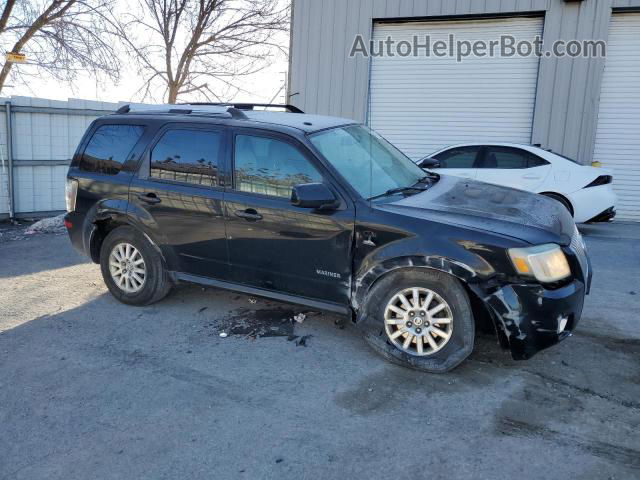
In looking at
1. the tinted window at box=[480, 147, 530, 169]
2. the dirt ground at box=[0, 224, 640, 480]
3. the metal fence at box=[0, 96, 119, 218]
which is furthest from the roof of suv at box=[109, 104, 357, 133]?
Result: the metal fence at box=[0, 96, 119, 218]

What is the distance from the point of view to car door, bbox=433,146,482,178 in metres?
9.34

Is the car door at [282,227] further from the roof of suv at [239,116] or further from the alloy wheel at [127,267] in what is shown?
the alloy wheel at [127,267]

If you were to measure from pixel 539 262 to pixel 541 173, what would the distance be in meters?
5.90

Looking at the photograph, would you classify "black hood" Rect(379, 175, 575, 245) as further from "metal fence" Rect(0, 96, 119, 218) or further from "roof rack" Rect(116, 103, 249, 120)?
"metal fence" Rect(0, 96, 119, 218)

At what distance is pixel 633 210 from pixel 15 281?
444 inches

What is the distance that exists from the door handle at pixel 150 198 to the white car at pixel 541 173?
15.0ft

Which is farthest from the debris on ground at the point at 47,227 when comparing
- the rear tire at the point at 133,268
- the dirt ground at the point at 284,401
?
the rear tire at the point at 133,268

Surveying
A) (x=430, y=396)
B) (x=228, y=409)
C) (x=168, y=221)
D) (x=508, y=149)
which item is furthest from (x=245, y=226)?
(x=508, y=149)

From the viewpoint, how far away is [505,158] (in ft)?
30.1

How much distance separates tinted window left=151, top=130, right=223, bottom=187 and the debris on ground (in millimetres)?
5119

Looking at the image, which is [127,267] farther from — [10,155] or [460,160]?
[460,160]

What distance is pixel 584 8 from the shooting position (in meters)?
10.9

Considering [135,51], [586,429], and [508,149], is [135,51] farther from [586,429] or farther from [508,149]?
[586,429]

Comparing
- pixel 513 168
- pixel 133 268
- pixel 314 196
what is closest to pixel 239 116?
pixel 314 196
